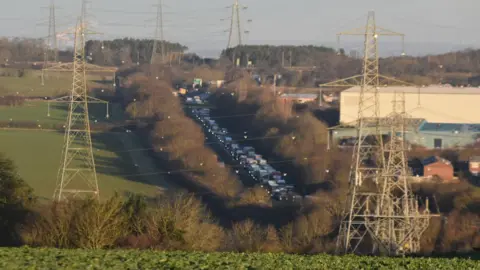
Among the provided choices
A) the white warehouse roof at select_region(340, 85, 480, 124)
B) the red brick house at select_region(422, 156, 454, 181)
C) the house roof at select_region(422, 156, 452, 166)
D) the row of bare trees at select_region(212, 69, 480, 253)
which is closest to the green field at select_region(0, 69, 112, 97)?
the row of bare trees at select_region(212, 69, 480, 253)

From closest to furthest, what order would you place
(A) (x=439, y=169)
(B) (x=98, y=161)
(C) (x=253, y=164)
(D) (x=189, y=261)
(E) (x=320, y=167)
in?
(D) (x=189, y=261), (A) (x=439, y=169), (E) (x=320, y=167), (B) (x=98, y=161), (C) (x=253, y=164)

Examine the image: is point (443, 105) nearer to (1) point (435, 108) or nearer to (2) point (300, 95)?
(1) point (435, 108)

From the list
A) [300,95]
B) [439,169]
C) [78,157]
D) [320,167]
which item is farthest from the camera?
[300,95]

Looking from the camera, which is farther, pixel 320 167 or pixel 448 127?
pixel 448 127

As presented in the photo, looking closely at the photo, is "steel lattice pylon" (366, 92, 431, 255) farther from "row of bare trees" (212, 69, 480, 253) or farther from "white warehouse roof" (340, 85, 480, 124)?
"white warehouse roof" (340, 85, 480, 124)

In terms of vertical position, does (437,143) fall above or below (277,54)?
below

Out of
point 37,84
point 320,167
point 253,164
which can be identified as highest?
point 37,84

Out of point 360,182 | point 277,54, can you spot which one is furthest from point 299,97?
point 277,54
